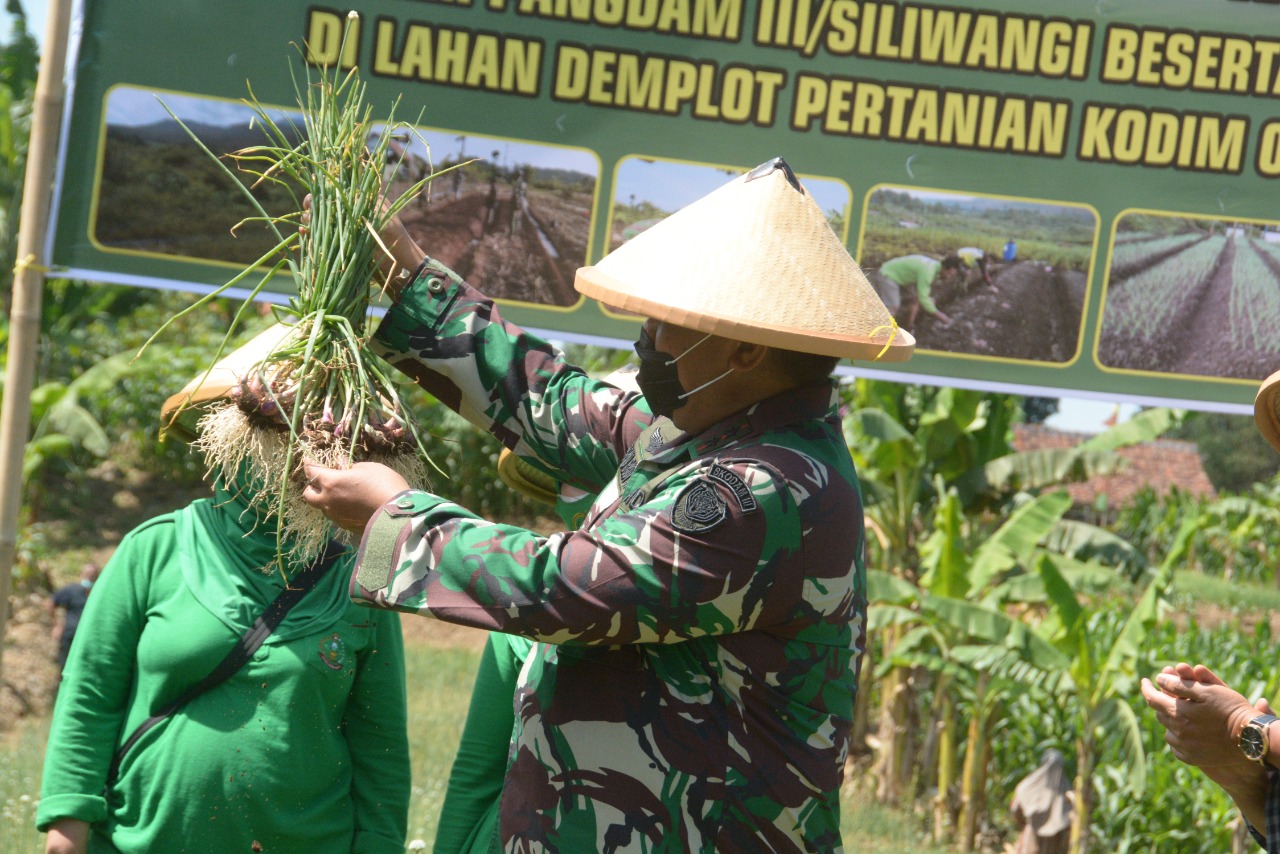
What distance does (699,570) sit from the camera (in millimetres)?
1732

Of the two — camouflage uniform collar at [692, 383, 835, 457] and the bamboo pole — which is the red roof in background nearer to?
the bamboo pole

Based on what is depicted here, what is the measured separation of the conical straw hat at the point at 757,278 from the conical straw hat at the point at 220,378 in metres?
0.79

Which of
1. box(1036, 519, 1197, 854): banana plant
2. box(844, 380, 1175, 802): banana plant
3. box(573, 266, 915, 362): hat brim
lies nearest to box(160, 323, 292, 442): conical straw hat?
box(573, 266, 915, 362): hat brim

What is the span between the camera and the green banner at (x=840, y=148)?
13.7ft

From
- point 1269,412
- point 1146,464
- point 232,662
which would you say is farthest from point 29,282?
point 1146,464

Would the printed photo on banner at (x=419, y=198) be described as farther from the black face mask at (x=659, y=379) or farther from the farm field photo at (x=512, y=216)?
the black face mask at (x=659, y=379)

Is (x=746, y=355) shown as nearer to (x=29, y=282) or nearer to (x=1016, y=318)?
(x=1016, y=318)

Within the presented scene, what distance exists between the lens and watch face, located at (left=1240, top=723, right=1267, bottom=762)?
2.37 meters

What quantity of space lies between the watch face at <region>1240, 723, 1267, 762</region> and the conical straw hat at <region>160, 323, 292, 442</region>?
6.50 ft

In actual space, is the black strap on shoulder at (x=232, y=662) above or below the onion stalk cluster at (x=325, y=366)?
below

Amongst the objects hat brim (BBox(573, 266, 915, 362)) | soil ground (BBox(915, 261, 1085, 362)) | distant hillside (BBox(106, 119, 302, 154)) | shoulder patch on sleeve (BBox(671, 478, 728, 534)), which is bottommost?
shoulder patch on sleeve (BBox(671, 478, 728, 534))

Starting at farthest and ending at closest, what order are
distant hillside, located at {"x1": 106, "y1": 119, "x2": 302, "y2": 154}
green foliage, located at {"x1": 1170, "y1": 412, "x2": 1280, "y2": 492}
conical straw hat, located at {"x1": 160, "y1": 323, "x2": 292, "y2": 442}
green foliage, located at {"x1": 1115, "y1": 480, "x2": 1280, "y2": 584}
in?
1. green foliage, located at {"x1": 1170, "y1": 412, "x2": 1280, "y2": 492}
2. green foliage, located at {"x1": 1115, "y1": 480, "x2": 1280, "y2": 584}
3. distant hillside, located at {"x1": 106, "y1": 119, "x2": 302, "y2": 154}
4. conical straw hat, located at {"x1": 160, "y1": 323, "x2": 292, "y2": 442}

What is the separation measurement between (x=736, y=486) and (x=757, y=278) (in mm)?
348

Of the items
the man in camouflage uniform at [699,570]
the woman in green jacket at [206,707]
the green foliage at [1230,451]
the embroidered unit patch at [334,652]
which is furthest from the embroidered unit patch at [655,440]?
the green foliage at [1230,451]
